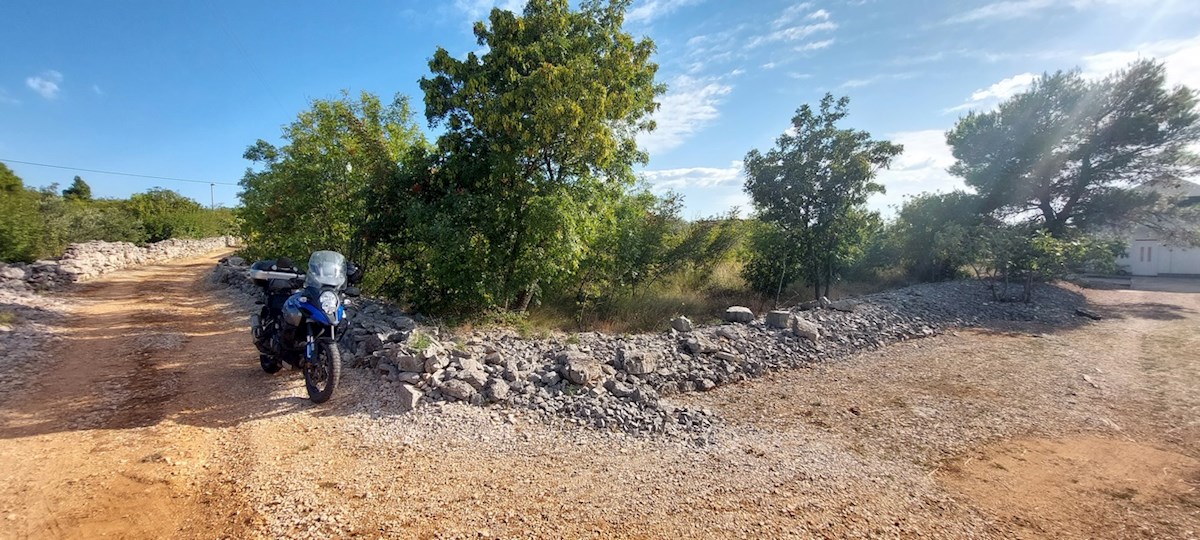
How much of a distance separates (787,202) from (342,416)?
11.4 m

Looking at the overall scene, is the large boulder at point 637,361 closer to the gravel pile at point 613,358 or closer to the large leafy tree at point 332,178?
the gravel pile at point 613,358

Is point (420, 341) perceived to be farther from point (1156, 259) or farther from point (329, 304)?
point (1156, 259)

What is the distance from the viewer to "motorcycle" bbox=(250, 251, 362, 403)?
4.30 metres

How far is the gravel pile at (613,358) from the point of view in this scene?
14.5 feet

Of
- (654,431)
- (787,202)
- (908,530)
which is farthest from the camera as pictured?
(787,202)

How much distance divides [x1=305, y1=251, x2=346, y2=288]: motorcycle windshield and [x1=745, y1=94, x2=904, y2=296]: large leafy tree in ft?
35.3

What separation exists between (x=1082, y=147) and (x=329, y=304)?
65.9 feet

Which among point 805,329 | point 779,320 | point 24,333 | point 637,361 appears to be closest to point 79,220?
point 24,333

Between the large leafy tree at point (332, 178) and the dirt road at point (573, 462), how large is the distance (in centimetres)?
342

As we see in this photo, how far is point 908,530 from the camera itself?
2.80m

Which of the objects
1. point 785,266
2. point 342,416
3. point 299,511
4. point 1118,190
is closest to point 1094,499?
point 299,511

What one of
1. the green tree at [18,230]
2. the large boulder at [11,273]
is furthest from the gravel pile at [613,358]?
the green tree at [18,230]

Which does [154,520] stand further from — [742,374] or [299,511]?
[742,374]

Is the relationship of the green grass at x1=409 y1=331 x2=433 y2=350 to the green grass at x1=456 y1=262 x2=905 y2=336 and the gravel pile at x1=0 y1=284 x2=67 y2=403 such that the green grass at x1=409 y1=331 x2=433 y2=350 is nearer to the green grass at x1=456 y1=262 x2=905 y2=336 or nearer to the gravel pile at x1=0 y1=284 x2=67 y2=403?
the green grass at x1=456 y1=262 x2=905 y2=336
